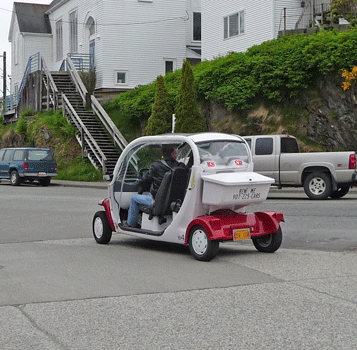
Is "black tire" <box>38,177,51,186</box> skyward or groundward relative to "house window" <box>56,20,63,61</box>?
groundward

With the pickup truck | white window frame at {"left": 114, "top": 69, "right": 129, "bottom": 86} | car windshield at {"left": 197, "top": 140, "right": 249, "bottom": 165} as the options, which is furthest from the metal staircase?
car windshield at {"left": 197, "top": 140, "right": 249, "bottom": 165}

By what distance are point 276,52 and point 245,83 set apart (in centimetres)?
187

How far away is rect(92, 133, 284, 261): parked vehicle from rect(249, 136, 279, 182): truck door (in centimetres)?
1088

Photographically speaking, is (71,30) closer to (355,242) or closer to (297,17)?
(297,17)

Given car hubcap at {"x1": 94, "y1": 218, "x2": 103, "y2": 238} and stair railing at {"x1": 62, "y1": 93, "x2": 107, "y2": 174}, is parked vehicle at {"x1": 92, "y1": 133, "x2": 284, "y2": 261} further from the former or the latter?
stair railing at {"x1": 62, "y1": 93, "x2": 107, "y2": 174}

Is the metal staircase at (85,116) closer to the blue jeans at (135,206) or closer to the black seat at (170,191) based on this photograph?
the blue jeans at (135,206)

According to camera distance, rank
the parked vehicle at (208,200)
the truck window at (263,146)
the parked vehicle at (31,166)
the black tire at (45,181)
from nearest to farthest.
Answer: the parked vehicle at (208,200) → the truck window at (263,146) → the parked vehicle at (31,166) → the black tire at (45,181)

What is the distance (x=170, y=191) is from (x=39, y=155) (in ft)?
76.7

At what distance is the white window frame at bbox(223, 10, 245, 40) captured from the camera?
35469 mm

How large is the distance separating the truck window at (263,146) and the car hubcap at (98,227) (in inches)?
431

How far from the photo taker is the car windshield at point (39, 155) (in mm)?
32594

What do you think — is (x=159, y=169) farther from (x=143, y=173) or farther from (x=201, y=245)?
(x=201, y=245)

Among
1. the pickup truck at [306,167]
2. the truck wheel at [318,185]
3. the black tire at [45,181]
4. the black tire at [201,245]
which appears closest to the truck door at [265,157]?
the pickup truck at [306,167]

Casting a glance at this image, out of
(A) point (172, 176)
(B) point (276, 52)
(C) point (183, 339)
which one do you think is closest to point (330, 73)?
(B) point (276, 52)
